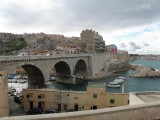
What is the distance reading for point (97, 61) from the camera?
2741 inches

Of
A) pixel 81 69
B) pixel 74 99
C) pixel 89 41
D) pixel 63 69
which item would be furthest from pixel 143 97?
pixel 89 41

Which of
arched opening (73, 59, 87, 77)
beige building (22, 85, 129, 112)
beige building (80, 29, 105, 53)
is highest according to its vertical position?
beige building (80, 29, 105, 53)

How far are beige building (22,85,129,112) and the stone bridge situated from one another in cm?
605

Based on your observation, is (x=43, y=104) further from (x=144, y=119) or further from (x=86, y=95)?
(x=144, y=119)

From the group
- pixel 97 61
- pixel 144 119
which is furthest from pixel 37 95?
pixel 97 61

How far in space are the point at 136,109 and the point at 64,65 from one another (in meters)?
50.1

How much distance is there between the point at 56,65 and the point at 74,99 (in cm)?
3208

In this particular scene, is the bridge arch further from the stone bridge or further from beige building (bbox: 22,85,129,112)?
beige building (bbox: 22,85,129,112)

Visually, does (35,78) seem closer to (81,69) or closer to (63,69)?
(63,69)

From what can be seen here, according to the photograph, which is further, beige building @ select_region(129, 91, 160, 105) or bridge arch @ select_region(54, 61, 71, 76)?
bridge arch @ select_region(54, 61, 71, 76)

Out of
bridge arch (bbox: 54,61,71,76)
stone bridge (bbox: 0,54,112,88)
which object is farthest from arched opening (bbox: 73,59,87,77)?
bridge arch (bbox: 54,61,71,76)

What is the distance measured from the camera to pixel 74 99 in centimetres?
2731

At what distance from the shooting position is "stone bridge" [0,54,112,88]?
3509cm

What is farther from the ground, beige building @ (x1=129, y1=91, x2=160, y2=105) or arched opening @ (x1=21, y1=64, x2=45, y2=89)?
beige building @ (x1=129, y1=91, x2=160, y2=105)
